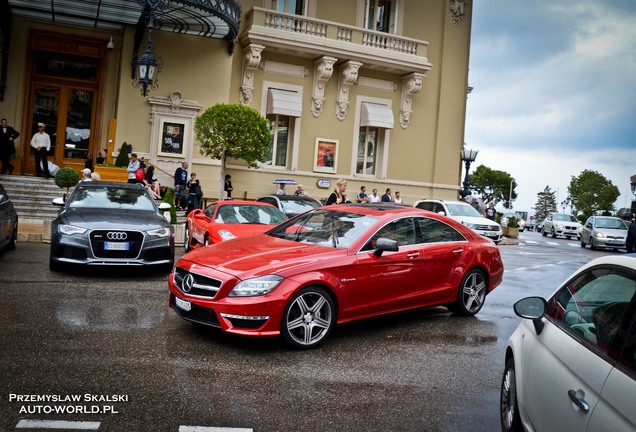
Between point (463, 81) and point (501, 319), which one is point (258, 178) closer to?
point (463, 81)

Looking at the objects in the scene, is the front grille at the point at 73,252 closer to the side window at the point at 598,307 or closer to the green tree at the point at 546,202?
the side window at the point at 598,307

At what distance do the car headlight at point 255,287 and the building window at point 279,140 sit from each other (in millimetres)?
20263

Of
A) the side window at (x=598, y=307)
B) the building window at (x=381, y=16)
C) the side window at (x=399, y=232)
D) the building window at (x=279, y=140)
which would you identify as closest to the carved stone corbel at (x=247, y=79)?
the building window at (x=279, y=140)

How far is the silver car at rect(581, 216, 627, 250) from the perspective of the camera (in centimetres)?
2692

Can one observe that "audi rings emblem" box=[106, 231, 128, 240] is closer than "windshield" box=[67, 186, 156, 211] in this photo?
Yes

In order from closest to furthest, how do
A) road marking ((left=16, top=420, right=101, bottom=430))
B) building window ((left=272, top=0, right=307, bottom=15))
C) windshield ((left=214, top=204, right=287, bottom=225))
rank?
road marking ((left=16, top=420, right=101, bottom=430))
windshield ((left=214, top=204, right=287, bottom=225))
building window ((left=272, top=0, right=307, bottom=15))

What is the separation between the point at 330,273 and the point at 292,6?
21819mm

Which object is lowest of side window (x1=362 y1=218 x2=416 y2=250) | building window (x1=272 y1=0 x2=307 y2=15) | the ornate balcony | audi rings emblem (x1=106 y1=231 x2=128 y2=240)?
audi rings emblem (x1=106 y1=231 x2=128 y2=240)

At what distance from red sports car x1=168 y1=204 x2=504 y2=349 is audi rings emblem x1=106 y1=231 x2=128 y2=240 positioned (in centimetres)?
294

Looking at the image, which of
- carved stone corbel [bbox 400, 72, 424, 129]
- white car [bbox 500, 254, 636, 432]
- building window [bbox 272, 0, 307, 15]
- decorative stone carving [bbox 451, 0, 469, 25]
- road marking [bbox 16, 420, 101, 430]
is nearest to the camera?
white car [bbox 500, 254, 636, 432]

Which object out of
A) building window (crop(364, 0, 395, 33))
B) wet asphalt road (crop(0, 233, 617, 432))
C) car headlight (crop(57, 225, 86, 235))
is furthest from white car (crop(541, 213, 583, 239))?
car headlight (crop(57, 225, 86, 235))

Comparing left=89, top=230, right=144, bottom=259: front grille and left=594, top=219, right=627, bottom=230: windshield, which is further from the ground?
left=594, top=219, right=627, bottom=230: windshield

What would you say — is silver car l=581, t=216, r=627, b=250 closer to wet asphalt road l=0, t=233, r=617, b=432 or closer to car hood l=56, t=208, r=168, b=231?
wet asphalt road l=0, t=233, r=617, b=432

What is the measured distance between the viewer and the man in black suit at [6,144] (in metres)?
19.1
